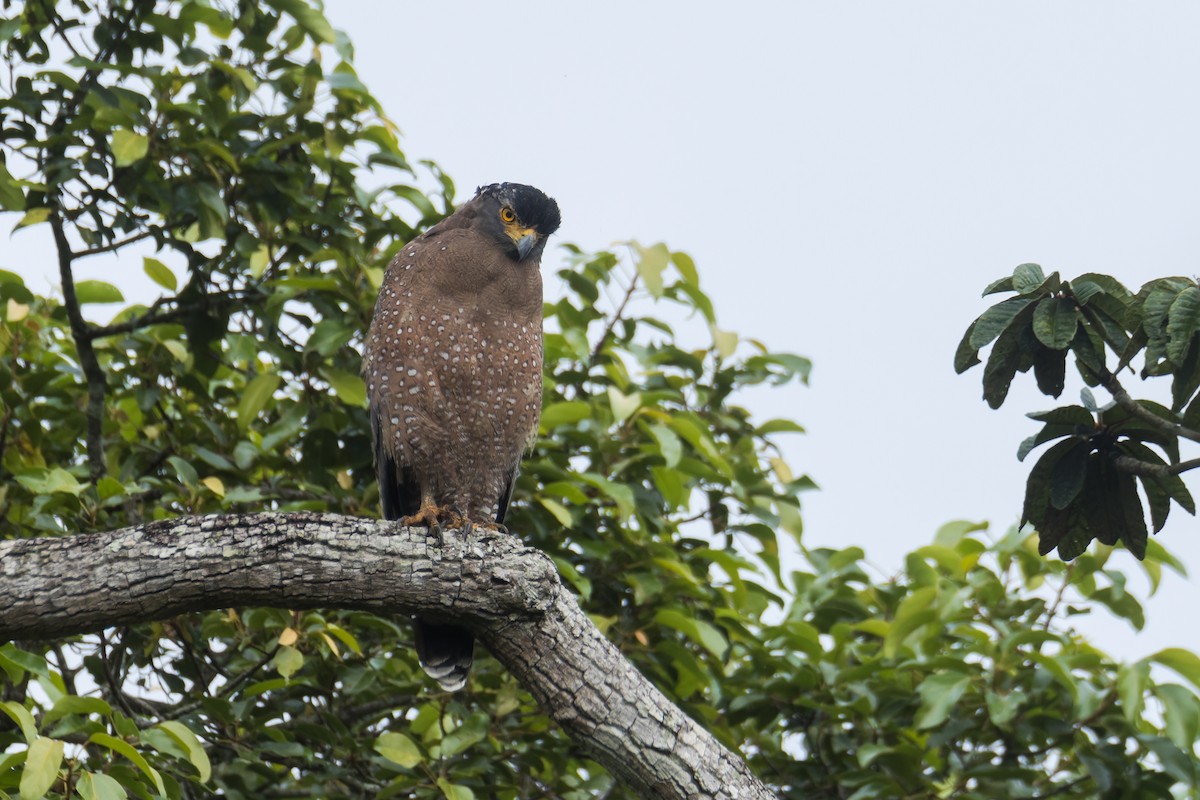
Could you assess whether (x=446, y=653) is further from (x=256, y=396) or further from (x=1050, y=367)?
(x=1050, y=367)

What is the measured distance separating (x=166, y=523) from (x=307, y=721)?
169 centimetres

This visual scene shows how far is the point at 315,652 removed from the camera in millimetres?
4949

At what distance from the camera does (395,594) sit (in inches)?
147

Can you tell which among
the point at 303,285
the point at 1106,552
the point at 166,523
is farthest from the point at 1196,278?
the point at 303,285

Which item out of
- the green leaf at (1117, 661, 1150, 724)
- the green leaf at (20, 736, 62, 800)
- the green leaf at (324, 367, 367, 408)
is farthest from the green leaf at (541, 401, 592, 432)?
the green leaf at (20, 736, 62, 800)

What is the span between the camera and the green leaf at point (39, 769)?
10.7 feet

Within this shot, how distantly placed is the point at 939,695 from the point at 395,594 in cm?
221

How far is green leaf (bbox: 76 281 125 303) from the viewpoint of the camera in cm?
532

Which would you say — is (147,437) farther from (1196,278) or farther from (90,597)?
(1196,278)

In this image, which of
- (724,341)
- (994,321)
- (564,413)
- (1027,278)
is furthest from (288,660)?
(1027,278)

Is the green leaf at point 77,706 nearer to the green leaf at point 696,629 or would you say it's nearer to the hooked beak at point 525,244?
the green leaf at point 696,629

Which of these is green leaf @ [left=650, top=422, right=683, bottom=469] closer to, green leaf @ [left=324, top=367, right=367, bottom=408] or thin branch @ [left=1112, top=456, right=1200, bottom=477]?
green leaf @ [left=324, top=367, right=367, bottom=408]

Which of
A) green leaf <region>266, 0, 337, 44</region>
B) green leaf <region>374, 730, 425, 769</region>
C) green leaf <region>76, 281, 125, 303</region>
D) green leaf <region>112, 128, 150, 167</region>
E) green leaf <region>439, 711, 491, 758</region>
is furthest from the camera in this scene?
green leaf <region>76, 281, 125, 303</region>

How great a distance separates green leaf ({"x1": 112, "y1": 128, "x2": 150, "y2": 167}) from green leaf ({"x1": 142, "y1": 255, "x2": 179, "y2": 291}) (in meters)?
0.48
